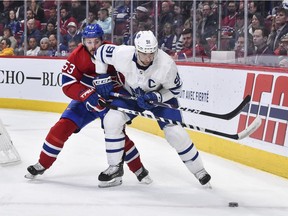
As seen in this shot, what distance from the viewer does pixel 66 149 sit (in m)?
6.00

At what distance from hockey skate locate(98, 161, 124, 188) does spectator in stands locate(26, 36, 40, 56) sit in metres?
5.19

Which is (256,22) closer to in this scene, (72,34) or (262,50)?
(262,50)

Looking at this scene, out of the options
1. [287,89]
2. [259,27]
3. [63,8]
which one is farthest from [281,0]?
[63,8]

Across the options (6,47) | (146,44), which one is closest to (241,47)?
(146,44)

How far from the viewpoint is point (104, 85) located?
14.4ft

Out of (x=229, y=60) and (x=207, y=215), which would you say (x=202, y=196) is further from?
(x=229, y=60)

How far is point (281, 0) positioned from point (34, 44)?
14.4 feet

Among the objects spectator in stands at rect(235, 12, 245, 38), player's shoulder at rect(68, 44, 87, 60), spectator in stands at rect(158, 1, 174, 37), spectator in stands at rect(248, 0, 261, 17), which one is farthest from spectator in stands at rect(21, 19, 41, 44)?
player's shoulder at rect(68, 44, 87, 60)

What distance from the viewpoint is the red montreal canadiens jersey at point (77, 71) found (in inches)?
179

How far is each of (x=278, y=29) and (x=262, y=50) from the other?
21 centimetres

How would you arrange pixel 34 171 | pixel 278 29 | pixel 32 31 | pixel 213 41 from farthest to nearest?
pixel 32 31, pixel 213 41, pixel 278 29, pixel 34 171

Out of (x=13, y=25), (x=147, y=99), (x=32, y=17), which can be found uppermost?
(x=32, y=17)

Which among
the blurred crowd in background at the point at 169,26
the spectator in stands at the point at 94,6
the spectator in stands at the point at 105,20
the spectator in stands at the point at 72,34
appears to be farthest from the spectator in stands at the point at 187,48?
the spectator in stands at the point at 72,34

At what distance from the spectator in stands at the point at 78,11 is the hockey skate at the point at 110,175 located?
493 cm
